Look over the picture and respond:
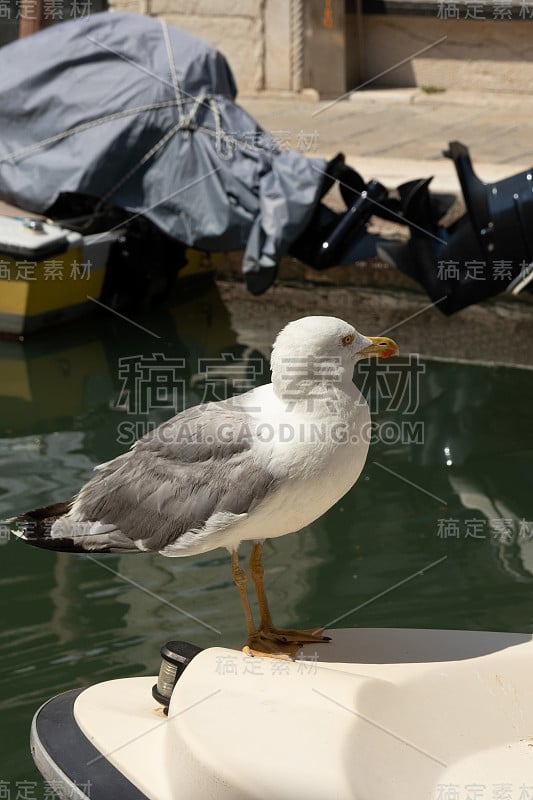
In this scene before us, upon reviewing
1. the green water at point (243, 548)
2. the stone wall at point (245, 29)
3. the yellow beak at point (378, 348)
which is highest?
the stone wall at point (245, 29)

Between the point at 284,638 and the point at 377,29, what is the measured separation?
8124 mm

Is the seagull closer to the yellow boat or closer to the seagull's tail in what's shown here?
the seagull's tail

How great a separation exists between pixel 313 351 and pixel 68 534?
931 mm

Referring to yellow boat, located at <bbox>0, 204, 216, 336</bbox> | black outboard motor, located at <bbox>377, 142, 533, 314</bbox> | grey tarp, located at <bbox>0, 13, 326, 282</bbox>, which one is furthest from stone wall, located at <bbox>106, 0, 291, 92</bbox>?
black outboard motor, located at <bbox>377, 142, 533, 314</bbox>

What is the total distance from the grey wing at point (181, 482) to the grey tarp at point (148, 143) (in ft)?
12.4

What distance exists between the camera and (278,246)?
7094 mm

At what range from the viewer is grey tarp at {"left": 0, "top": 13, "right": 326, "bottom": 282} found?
7.20 metres

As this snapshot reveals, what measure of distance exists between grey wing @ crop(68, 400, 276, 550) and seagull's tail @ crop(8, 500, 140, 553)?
1 centimetres

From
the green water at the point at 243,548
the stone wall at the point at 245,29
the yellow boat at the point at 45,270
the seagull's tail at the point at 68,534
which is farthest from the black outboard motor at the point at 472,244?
the stone wall at the point at 245,29

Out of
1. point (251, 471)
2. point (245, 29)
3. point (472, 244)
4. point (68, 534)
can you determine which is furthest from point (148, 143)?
point (251, 471)

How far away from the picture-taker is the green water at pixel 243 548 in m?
4.32

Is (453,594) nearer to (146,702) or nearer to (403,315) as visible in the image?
(146,702)

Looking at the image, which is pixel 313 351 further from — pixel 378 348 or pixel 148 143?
pixel 148 143

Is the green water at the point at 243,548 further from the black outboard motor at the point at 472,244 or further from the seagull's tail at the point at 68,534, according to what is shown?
the seagull's tail at the point at 68,534
